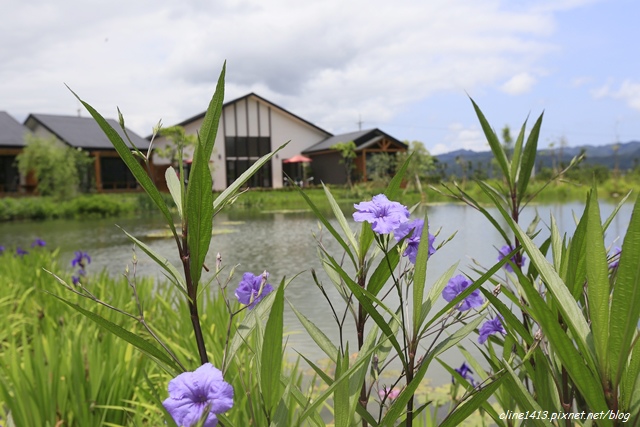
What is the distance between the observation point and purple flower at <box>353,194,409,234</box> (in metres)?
0.77

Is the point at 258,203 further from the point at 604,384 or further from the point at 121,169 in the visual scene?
the point at 604,384

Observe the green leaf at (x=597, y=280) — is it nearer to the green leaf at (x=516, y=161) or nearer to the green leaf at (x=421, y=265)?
the green leaf at (x=421, y=265)

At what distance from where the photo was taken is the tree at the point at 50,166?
19.7 metres

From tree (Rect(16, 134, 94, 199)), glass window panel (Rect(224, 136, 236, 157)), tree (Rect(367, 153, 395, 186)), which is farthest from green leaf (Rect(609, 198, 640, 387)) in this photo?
glass window panel (Rect(224, 136, 236, 157))

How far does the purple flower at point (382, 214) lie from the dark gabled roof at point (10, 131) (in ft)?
79.2

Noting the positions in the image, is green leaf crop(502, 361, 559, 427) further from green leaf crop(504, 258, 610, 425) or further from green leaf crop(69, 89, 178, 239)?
green leaf crop(69, 89, 178, 239)

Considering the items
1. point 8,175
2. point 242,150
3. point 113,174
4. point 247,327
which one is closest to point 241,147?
point 242,150

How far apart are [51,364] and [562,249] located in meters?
1.77

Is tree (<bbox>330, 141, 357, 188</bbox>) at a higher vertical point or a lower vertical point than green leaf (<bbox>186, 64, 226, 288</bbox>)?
higher

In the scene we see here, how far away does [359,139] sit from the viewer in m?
27.6

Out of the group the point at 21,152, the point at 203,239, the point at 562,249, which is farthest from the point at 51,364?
the point at 21,152

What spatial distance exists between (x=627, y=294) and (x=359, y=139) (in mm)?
27353

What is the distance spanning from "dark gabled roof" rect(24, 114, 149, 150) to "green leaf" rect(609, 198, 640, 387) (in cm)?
2271

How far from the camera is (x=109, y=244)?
10570 millimetres
